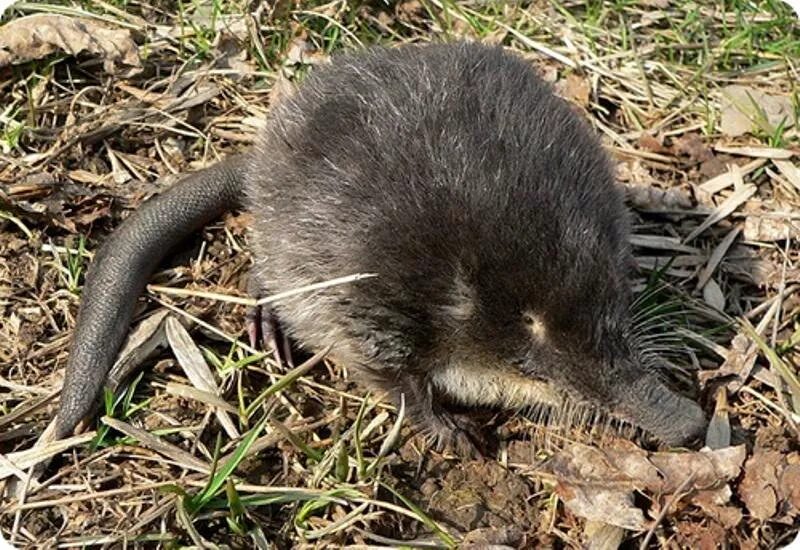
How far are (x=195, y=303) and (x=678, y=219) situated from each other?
6.58 feet

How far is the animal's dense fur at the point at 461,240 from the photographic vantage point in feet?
11.2

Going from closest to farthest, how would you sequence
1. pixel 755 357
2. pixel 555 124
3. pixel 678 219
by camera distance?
pixel 555 124 → pixel 755 357 → pixel 678 219

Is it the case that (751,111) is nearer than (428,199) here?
No

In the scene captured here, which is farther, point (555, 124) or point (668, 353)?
point (668, 353)

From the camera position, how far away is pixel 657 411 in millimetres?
3514

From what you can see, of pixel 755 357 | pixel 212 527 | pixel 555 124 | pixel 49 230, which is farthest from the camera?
pixel 49 230

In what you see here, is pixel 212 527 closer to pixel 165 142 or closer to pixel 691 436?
pixel 691 436

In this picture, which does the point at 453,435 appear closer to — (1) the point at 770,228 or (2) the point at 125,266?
(2) the point at 125,266

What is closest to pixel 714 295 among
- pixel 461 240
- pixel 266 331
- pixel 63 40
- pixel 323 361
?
pixel 461 240

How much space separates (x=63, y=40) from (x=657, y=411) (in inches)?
120

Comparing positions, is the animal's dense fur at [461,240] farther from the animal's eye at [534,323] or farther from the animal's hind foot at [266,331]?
the animal's hind foot at [266,331]

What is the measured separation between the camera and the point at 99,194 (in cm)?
445

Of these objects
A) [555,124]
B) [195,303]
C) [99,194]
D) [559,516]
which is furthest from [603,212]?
[99,194]

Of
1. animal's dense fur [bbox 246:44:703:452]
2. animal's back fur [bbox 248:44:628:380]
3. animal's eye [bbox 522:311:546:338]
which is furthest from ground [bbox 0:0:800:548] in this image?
animal's eye [bbox 522:311:546:338]
